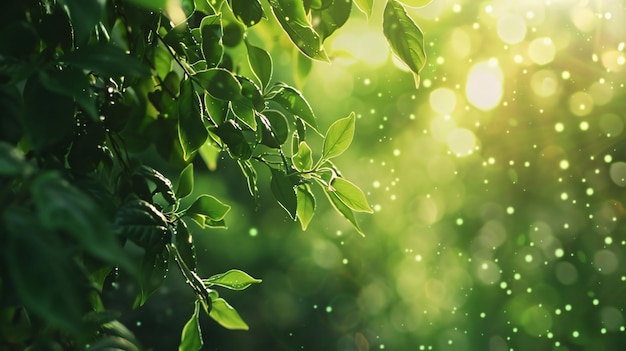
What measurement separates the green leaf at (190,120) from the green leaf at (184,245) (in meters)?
0.06

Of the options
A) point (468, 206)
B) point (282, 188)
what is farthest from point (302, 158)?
point (468, 206)

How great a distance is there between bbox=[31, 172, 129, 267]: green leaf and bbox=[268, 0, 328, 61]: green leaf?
289mm

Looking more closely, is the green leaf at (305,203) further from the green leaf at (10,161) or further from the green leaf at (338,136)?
the green leaf at (10,161)

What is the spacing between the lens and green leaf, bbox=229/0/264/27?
569 millimetres

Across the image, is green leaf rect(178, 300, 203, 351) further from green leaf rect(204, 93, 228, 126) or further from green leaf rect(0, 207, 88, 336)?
green leaf rect(0, 207, 88, 336)

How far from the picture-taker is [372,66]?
15.1 feet

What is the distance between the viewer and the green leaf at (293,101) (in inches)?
23.9

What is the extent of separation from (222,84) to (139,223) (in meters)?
0.15

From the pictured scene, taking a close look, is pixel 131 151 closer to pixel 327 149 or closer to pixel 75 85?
pixel 327 149

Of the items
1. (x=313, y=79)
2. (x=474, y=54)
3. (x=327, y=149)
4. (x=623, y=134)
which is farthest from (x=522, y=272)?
(x=327, y=149)

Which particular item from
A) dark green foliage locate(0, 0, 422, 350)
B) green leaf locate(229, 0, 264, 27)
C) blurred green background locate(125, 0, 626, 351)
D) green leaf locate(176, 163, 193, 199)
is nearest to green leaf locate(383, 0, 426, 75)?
dark green foliage locate(0, 0, 422, 350)

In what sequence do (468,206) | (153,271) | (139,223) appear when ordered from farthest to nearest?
1. (468,206)
2. (153,271)
3. (139,223)

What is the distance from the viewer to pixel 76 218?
288 mm

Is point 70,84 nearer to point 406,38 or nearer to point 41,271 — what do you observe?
point 41,271
